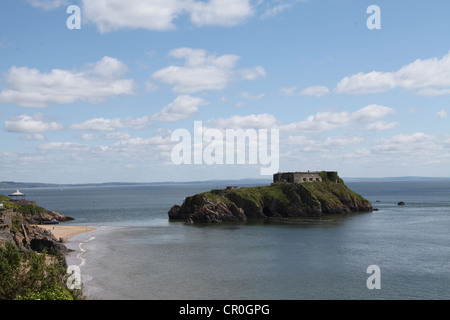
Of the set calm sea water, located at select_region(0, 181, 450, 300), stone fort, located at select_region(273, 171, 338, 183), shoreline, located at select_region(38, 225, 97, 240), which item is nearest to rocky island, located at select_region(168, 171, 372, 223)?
stone fort, located at select_region(273, 171, 338, 183)

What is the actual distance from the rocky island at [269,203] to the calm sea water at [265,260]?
1508 centimetres

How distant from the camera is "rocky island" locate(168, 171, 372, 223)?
13888 centimetres

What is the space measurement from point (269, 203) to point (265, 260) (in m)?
76.7

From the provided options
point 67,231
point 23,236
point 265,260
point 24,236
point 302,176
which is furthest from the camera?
point 302,176

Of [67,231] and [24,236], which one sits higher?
[24,236]

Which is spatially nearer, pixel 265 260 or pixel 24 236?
pixel 265 260

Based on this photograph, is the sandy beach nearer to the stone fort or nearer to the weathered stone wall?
the weathered stone wall

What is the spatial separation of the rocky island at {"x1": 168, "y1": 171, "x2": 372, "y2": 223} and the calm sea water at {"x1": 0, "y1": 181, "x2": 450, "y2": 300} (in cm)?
1508

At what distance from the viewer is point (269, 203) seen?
150 metres

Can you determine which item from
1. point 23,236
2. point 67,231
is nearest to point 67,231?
point 67,231

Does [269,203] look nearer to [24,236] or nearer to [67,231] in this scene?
[67,231]

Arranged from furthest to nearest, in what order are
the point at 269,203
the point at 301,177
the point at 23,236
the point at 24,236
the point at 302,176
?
the point at 302,176 < the point at 301,177 < the point at 269,203 < the point at 24,236 < the point at 23,236
